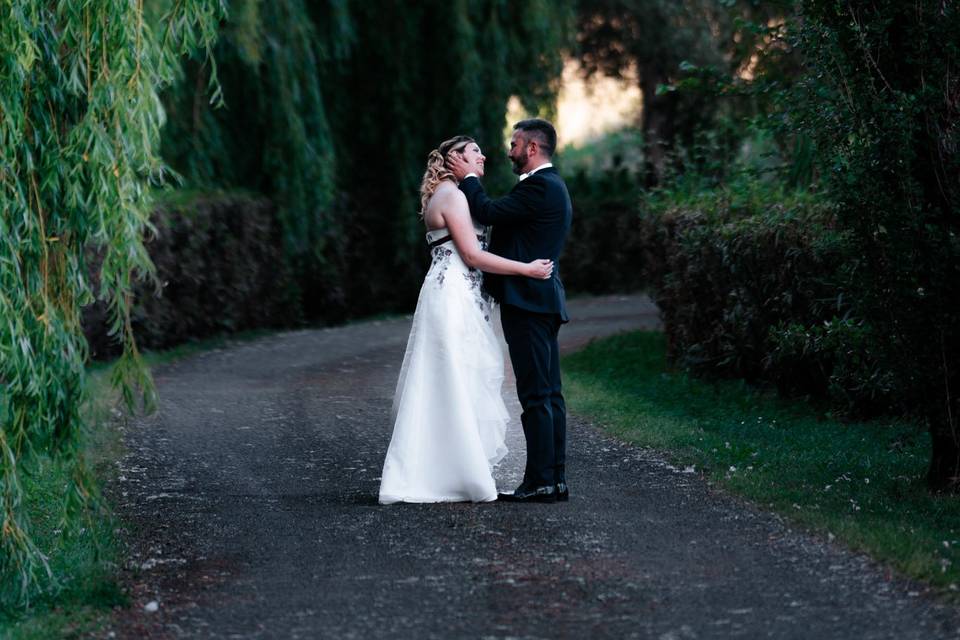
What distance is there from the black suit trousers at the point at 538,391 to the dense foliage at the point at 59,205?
2.30 m

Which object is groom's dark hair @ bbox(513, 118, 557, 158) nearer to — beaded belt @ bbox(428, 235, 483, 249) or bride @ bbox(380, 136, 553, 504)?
bride @ bbox(380, 136, 553, 504)

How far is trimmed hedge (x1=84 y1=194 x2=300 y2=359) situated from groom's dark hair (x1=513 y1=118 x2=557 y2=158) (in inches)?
359

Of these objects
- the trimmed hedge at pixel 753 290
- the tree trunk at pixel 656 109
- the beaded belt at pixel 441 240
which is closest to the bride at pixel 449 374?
the beaded belt at pixel 441 240

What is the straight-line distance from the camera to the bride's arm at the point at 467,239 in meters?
7.82

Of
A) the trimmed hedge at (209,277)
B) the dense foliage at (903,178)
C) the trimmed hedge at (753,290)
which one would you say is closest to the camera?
the dense foliage at (903,178)

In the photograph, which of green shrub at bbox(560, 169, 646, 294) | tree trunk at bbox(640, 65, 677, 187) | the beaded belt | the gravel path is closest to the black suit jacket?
the beaded belt

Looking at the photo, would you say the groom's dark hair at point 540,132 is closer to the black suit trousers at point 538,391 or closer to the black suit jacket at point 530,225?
the black suit jacket at point 530,225

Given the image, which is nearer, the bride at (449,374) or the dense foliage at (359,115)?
the bride at (449,374)

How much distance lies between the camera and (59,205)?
252 inches

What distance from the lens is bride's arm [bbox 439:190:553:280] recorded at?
308 inches

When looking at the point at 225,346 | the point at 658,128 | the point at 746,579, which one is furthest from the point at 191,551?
the point at 658,128

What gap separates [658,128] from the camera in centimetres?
3081

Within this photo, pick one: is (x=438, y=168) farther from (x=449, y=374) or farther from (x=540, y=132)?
(x=449, y=374)

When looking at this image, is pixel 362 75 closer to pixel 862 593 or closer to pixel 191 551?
pixel 191 551
